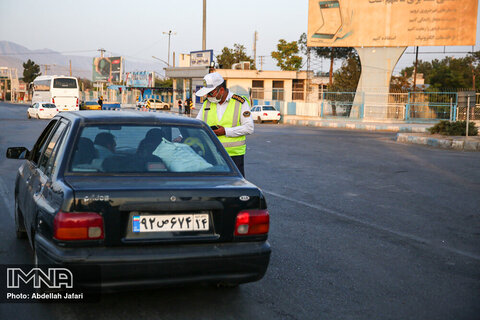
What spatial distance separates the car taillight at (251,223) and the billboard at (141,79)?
A: 255ft

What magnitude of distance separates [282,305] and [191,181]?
45.2 inches

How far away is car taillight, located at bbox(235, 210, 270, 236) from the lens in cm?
363

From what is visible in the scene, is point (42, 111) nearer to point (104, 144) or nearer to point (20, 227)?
point (20, 227)

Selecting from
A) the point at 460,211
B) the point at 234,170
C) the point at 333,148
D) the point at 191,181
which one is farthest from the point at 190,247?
the point at 333,148

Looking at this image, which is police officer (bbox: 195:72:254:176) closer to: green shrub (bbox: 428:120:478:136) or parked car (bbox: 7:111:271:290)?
parked car (bbox: 7:111:271:290)

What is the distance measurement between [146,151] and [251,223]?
104 centimetres

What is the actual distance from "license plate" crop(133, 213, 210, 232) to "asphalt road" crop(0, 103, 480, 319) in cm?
65

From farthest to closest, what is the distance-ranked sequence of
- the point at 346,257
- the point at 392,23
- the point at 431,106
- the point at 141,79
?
1. the point at 141,79
2. the point at 392,23
3. the point at 431,106
4. the point at 346,257

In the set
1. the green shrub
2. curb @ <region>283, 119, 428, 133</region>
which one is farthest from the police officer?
curb @ <region>283, 119, 428, 133</region>

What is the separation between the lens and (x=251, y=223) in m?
3.67

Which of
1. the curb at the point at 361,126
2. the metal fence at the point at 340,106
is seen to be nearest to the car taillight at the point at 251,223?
the curb at the point at 361,126

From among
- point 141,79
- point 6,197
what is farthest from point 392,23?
point 141,79

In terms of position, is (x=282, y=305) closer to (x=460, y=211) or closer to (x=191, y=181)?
(x=191, y=181)

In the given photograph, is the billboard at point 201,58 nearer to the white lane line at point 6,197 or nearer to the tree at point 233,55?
the tree at point 233,55
